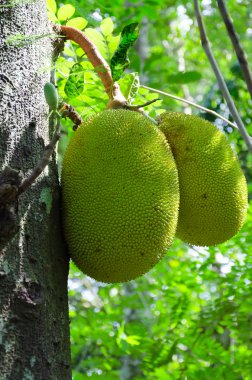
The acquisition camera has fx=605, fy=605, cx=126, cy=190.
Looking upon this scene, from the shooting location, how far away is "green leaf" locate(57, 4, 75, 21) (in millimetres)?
1648

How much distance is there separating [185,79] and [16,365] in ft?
6.36

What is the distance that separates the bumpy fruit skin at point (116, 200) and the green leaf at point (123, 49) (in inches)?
5.9

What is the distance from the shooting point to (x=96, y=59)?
1.58 metres

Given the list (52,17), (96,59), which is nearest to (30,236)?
(96,59)

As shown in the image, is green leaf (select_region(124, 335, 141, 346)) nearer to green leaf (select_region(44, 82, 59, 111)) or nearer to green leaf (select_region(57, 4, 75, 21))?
green leaf (select_region(57, 4, 75, 21))

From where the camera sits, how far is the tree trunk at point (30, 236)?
102 cm

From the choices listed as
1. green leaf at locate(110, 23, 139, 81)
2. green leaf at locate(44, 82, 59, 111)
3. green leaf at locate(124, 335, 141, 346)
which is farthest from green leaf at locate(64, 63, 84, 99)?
green leaf at locate(124, 335, 141, 346)

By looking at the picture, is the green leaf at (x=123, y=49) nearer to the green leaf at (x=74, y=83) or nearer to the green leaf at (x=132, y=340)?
the green leaf at (x=74, y=83)

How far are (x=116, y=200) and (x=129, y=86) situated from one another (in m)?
0.48

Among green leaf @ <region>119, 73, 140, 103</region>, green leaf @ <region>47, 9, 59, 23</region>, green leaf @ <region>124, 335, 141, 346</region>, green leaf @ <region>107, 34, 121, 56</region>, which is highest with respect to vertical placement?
green leaf @ <region>47, 9, 59, 23</region>

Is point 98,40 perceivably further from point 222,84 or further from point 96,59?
point 222,84

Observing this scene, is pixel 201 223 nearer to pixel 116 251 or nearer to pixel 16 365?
pixel 116 251

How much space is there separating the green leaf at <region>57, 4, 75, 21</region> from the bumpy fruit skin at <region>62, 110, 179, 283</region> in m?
0.44

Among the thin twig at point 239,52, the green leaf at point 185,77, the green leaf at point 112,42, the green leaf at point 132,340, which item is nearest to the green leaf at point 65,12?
the green leaf at point 112,42
